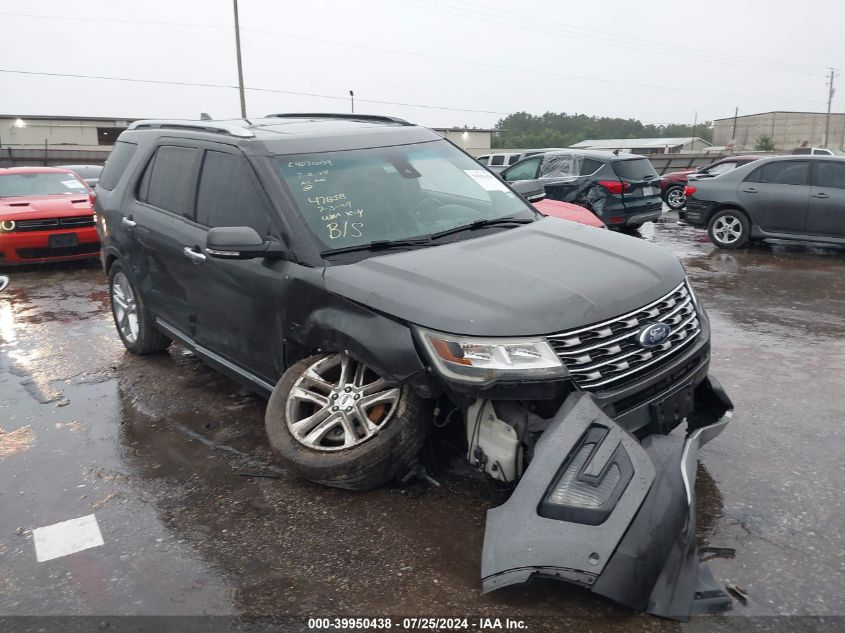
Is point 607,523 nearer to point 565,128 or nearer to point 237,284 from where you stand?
point 237,284

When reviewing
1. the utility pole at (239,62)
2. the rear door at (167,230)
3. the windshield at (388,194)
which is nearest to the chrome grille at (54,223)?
the rear door at (167,230)

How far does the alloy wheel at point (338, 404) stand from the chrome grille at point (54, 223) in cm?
772

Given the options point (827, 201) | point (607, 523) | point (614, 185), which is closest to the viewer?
point (607, 523)

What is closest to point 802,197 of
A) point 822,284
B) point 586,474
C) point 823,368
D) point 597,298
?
point 822,284

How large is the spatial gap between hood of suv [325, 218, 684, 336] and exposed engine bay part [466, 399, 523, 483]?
430 millimetres

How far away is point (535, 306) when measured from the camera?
2992mm

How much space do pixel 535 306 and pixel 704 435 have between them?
3.32 ft

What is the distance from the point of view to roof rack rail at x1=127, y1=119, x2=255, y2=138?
4328 millimetres

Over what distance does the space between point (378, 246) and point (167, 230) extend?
1.87 meters

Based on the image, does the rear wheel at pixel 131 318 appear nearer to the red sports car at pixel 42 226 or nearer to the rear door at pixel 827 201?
the red sports car at pixel 42 226

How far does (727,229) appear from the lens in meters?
10.9

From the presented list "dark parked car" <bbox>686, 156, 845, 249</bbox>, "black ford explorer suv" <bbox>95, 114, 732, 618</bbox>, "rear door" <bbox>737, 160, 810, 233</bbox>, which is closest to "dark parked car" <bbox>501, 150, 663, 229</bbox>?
"dark parked car" <bbox>686, 156, 845, 249</bbox>

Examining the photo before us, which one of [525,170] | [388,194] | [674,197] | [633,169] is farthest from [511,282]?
[674,197]

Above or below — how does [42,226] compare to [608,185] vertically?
below
